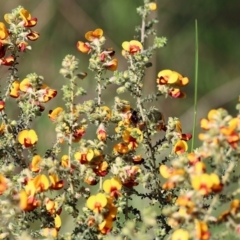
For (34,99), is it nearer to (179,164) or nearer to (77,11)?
(179,164)

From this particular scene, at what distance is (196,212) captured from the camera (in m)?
0.79

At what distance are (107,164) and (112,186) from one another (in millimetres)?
71

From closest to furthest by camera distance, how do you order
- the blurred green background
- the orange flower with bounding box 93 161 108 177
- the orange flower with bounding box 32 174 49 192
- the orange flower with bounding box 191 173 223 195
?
the orange flower with bounding box 191 173 223 195 → the orange flower with bounding box 32 174 49 192 → the orange flower with bounding box 93 161 108 177 → the blurred green background

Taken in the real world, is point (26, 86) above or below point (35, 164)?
above

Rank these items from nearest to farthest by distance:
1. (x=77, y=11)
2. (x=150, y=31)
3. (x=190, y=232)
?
(x=190, y=232) → (x=150, y=31) → (x=77, y=11)

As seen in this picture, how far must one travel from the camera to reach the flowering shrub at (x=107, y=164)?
80cm

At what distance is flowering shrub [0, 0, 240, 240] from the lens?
2.62 feet

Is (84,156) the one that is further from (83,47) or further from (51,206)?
(83,47)

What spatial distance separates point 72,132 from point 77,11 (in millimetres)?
1829

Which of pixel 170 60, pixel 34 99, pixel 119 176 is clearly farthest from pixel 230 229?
pixel 170 60

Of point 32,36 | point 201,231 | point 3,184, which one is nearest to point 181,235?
point 201,231

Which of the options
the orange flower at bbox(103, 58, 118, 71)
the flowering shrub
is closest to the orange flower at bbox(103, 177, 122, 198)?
the flowering shrub

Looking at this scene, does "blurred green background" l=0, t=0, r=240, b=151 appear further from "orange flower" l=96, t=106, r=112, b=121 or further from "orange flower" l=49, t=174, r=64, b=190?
"orange flower" l=49, t=174, r=64, b=190

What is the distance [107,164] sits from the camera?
101 cm
